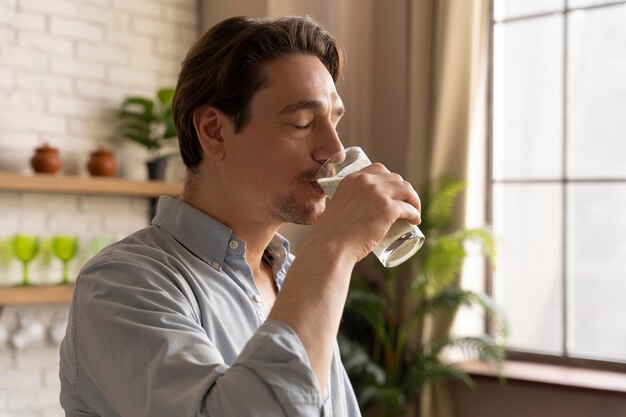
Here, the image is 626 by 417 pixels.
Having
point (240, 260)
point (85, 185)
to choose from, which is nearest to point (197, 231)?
point (240, 260)

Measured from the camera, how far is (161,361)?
115cm

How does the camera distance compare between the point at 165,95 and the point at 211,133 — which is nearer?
the point at 211,133

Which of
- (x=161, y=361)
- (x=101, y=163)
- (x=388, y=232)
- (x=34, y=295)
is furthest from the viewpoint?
(x=101, y=163)

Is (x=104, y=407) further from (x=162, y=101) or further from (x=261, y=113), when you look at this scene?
(x=162, y=101)

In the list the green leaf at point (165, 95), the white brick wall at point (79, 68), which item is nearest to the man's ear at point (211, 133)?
the white brick wall at point (79, 68)

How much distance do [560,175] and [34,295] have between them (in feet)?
8.32

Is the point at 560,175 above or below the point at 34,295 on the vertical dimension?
above

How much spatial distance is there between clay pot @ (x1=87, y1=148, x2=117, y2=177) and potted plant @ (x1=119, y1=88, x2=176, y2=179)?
0.72 ft

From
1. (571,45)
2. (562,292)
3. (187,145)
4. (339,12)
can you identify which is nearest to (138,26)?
(339,12)

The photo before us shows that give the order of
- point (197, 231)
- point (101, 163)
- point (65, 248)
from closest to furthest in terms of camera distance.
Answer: point (197, 231)
point (65, 248)
point (101, 163)

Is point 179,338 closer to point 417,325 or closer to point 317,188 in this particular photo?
point 317,188

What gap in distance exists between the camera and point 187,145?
1.68 m

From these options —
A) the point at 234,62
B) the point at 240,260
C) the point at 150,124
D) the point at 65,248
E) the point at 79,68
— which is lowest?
the point at 65,248

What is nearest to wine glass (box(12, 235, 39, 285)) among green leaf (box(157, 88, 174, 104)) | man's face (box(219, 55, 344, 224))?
green leaf (box(157, 88, 174, 104))
